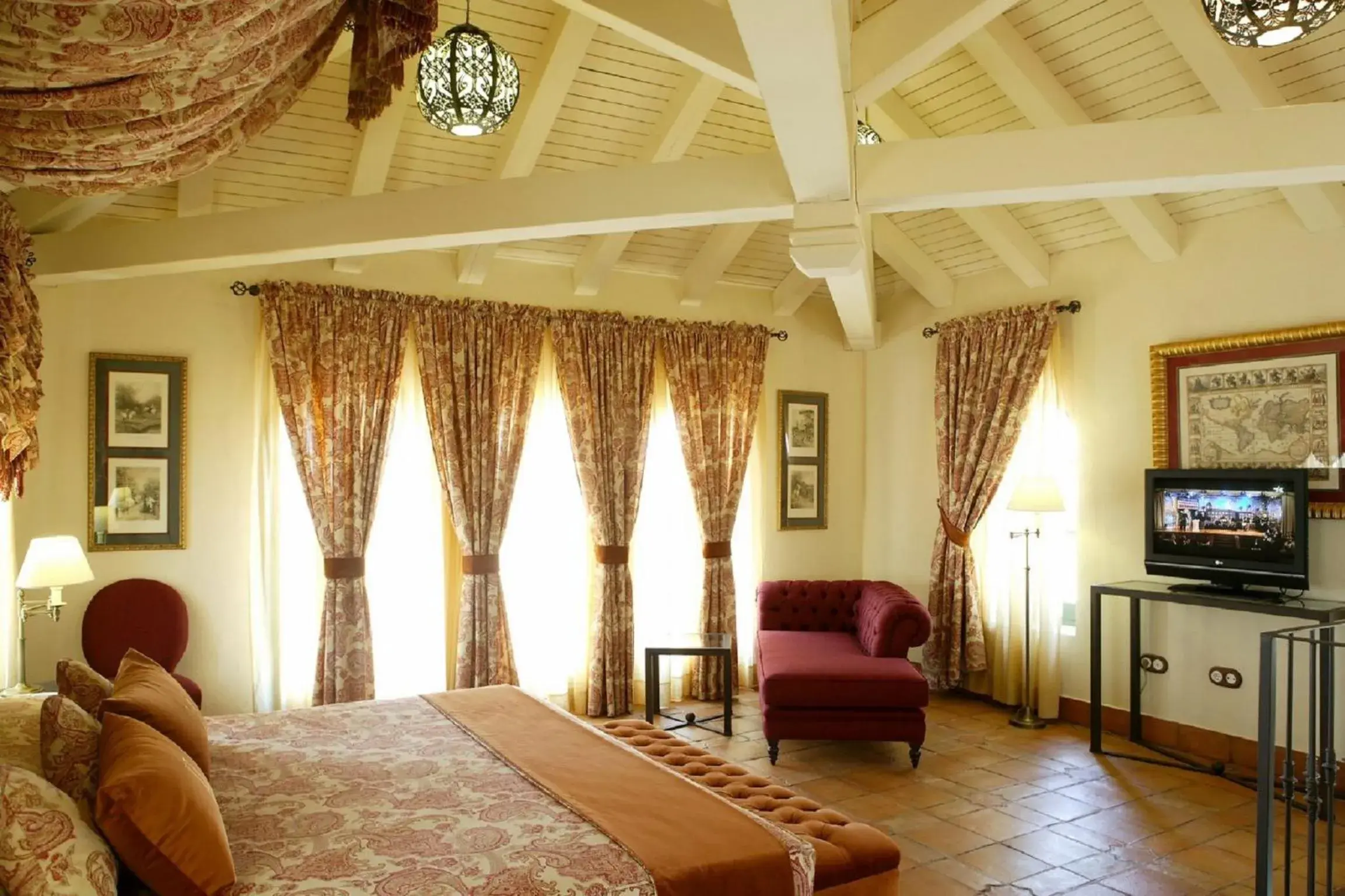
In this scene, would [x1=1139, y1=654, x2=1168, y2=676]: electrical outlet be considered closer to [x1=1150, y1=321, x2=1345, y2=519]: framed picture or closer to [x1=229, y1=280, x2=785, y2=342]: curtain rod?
[x1=1150, y1=321, x2=1345, y2=519]: framed picture

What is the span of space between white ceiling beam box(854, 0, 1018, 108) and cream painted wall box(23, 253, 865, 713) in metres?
3.11

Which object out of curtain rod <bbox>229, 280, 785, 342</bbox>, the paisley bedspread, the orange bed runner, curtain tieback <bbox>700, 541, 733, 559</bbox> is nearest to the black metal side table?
curtain tieback <bbox>700, 541, 733, 559</bbox>

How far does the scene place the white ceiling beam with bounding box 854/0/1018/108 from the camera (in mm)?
3572

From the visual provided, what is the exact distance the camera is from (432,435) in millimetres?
5895

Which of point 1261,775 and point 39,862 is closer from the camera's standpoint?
point 39,862

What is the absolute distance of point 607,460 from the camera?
6.44m

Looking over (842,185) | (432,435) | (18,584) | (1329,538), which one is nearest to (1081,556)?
(1329,538)

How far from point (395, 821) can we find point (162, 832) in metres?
0.63

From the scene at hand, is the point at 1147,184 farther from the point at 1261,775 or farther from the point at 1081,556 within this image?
the point at 1081,556

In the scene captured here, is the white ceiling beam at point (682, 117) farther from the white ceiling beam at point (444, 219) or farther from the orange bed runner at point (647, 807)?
the orange bed runner at point (647, 807)

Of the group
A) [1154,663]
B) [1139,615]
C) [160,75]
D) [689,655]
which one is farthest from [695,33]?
[1154,663]

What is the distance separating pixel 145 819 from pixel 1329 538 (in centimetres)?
530

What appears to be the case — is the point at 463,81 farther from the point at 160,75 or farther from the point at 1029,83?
the point at 1029,83

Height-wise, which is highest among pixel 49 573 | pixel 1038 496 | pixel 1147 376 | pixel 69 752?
pixel 1147 376
